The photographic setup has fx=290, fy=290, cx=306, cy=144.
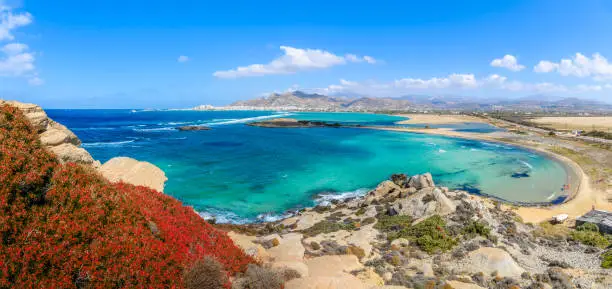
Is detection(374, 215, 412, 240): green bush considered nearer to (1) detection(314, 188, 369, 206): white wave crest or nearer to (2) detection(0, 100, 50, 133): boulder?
(1) detection(314, 188, 369, 206): white wave crest

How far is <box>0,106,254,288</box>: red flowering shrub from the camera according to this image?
604 cm

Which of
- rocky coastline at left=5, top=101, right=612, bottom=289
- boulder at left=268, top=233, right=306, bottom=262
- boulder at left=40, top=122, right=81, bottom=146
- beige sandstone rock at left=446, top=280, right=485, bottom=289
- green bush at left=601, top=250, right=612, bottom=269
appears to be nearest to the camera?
beige sandstone rock at left=446, top=280, right=485, bottom=289

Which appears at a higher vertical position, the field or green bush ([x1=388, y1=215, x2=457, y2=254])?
the field

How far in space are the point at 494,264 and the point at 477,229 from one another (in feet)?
12.5

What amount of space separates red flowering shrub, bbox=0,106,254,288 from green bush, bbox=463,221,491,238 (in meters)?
13.8

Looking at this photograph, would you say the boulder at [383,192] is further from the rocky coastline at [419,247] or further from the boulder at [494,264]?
the boulder at [494,264]

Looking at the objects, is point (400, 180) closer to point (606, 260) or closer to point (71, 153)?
point (606, 260)

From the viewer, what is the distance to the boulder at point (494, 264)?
12.5 metres

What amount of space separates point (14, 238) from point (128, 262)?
225 centimetres

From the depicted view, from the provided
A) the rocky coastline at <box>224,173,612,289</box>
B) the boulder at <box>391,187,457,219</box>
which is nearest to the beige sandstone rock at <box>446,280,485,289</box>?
the rocky coastline at <box>224,173,612,289</box>

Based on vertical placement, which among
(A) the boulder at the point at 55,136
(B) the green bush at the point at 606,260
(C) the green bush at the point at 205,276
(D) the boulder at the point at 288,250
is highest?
(A) the boulder at the point at 55,136

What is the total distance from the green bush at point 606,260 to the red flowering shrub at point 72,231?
17159 mm

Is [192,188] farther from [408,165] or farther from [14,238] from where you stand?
[408,165]

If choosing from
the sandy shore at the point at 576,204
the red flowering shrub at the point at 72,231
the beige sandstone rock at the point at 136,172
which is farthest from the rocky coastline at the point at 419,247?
the beige sandstone rock at the point at 136,172
